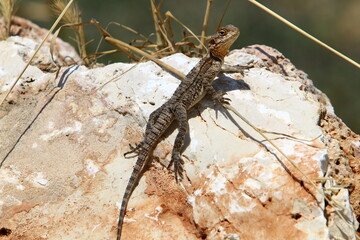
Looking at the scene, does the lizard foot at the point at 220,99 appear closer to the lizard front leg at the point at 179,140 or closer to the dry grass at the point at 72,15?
the lizard front leg at the point at 179,140

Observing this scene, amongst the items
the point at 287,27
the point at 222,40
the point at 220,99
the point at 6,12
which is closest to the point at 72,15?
the point at 6,12

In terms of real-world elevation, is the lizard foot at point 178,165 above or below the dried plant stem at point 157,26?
below

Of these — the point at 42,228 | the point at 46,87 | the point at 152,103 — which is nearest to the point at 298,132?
the point at 152,103

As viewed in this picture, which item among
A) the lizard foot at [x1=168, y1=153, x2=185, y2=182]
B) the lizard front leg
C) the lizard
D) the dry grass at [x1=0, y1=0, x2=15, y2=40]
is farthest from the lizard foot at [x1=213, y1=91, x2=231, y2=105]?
the dry grass at [x1=0, y1=0, x2=15, y2=40]

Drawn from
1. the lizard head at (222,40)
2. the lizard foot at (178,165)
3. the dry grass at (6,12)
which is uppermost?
the lizard head at (222,40)

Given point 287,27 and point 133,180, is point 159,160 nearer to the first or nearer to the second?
point 133,180

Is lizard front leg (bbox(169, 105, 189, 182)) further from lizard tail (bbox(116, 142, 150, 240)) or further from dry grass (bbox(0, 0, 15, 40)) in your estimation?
dry grass (bbox(0, 0, 15, 40))

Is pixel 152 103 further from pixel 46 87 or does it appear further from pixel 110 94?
pixel 46 87

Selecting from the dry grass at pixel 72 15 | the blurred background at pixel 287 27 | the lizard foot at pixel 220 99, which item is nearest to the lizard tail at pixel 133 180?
the lizard foot at pixel 220 99
